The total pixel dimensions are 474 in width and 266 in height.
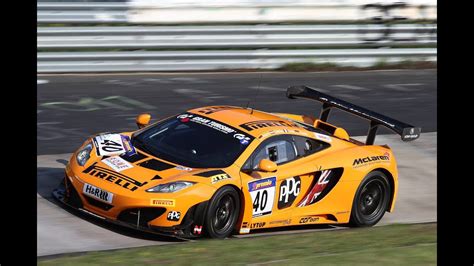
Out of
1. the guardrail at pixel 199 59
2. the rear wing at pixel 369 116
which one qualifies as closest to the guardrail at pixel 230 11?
the guardrail at pixel 199 59

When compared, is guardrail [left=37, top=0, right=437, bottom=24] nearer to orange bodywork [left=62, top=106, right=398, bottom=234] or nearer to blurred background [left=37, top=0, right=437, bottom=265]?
blurred background [left=37, top=0, right=437, bottom=265]

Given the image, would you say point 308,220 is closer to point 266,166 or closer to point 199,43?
point 266,166

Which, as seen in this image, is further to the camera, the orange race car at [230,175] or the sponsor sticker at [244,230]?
the sponsor sticker at [244,230]

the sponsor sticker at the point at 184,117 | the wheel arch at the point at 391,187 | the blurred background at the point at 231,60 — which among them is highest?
the blurred background at the point at 231,60

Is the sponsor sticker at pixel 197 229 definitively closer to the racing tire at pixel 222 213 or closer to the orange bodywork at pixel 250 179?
the racing tire at pixel 222 213

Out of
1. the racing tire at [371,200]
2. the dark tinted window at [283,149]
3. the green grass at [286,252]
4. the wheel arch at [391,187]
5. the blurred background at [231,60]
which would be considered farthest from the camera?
the blurred background at [231,60]

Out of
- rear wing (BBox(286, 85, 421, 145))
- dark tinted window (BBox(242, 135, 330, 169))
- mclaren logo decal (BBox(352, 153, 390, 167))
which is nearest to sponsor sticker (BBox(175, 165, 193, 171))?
dark tinted window (BBox(242, 135, 330, 169))

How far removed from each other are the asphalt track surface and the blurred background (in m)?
0.04

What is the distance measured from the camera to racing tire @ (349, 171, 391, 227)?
34.0ft

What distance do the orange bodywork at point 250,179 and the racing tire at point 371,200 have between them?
77 mm

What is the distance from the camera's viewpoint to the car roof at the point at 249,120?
9.96 meters

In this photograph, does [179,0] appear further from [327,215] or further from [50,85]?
[327,215]
